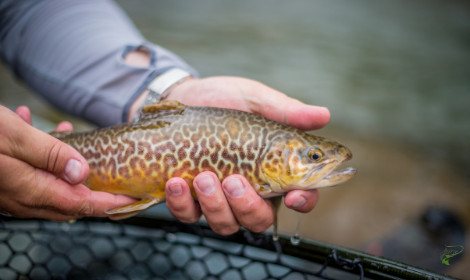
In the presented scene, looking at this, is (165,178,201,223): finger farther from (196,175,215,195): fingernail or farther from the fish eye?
the fish eye

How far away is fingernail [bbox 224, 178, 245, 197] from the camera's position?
221 cm

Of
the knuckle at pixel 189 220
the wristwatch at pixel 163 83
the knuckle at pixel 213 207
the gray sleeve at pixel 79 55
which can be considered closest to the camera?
the knuckle at pixel 213 207

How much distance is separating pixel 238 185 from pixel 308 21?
14.1 metres

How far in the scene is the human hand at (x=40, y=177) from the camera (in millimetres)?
2047

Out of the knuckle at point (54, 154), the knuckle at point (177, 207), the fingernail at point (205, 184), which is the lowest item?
the knuckle at point (177, 207)

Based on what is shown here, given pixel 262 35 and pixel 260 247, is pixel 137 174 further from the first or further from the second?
pixel 262 35

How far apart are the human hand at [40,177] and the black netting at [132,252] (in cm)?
18

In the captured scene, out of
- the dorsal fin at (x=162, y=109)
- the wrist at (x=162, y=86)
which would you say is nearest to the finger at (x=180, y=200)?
the dorsal fin at (x=162, y=109)

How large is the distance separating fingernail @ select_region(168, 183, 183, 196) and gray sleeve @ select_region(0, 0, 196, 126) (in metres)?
1.10

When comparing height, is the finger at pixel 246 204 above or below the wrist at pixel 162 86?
below

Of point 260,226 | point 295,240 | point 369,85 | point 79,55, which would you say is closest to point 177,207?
point 260,226

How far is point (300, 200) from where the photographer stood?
2301mm

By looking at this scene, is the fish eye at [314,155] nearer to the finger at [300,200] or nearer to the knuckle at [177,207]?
the finger at [300,200]

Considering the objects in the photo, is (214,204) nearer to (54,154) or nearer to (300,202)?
(300,202)
